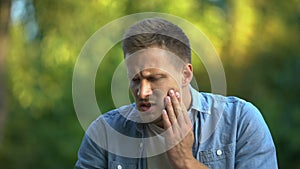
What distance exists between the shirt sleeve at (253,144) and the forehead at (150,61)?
1.29 ft

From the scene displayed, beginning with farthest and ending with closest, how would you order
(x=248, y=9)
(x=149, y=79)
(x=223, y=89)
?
1. (x=248, y=9)
2. (x=223, y=89)
3. (x=149, y=79)

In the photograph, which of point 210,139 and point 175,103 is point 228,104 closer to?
point 210,139

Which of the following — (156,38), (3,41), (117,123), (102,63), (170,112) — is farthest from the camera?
(102,63)

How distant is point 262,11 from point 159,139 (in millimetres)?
6854

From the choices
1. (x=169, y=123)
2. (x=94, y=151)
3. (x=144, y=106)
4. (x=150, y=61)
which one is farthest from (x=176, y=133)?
(x=94, y=151)

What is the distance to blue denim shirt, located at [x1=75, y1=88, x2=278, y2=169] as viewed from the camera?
3232mm

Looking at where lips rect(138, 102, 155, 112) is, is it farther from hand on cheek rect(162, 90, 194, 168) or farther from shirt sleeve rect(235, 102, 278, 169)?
shirt sleeve rect(235, 102, 278, 169)

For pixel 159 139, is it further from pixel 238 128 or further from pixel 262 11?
pixel 262 11

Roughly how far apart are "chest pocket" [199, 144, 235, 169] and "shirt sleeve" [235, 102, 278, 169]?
31 millimetres

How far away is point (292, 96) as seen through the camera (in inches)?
405

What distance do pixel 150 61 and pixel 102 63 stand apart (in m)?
6.94

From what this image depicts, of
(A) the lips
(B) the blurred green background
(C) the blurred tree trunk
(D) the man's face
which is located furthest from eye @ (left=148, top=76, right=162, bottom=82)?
(B) the blurred green background

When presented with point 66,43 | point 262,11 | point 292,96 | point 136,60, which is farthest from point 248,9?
point 136,60

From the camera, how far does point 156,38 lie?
3.23 metres
